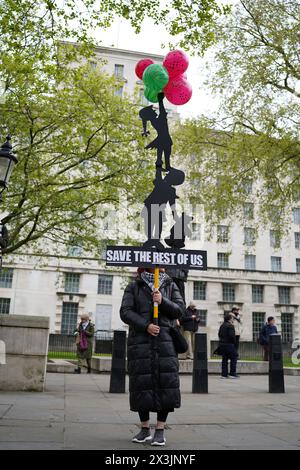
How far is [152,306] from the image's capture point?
496cm

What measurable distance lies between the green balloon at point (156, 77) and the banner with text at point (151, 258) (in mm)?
3099

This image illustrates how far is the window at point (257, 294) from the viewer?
160ft

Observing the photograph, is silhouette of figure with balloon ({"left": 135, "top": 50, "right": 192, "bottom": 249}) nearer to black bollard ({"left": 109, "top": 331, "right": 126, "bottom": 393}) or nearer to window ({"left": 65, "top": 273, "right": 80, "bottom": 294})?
black bollard ({"left": 109, "top": 331, "right": 126, "bottom": 393})

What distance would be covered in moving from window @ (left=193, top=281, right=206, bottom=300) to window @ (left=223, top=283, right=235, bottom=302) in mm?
2464

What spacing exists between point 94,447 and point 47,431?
3.19 feet

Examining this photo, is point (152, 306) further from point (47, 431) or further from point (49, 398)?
point (49, 398)

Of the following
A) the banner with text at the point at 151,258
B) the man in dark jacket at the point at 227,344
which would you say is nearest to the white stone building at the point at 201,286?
the man in dark jacket at the point at 227,344

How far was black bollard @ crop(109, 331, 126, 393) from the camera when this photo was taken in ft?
31.3

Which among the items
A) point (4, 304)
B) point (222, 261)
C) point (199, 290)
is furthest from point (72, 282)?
point (222, 261)

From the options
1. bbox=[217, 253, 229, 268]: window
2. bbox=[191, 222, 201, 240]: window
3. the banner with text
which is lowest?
the banner with text

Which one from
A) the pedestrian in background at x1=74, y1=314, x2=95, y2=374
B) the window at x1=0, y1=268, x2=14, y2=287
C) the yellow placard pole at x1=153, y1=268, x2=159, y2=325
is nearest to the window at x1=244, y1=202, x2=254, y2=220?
the pedestrian in background at x1=74, y1=314, x2=95, y2=374

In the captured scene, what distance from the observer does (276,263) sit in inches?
2012

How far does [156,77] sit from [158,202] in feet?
6.82

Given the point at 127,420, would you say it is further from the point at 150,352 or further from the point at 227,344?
the point at 227,344
